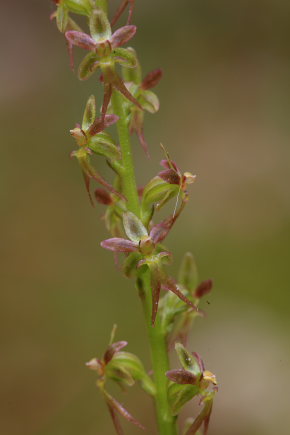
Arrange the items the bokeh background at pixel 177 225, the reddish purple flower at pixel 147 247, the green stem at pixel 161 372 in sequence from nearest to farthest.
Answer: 1. the reddish purple flower at pixel 147 247
2. the green stem at pixel 161 372
3. the bokeh background at pixel 177 225

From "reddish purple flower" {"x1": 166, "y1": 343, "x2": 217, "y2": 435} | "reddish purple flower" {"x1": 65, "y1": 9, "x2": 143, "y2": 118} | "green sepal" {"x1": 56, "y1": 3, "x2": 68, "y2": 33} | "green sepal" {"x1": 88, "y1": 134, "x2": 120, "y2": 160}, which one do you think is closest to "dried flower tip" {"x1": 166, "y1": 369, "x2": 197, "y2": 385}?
"reddish purple flower" {"x1": 166, "y1": 343, "x2": 217, "y2": 435}

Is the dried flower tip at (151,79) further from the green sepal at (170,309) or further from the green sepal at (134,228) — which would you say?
the green sepal at (170,309)

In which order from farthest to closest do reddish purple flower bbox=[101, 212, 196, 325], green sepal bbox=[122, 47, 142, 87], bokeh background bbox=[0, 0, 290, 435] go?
bokeh background bbox=[0, 0, 290, 435]
green sepal bbox=[122, 47, 142, 87]
reddish purple flower bbox=[101, 212, 196, 325]

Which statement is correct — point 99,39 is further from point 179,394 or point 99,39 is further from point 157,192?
point 179,394

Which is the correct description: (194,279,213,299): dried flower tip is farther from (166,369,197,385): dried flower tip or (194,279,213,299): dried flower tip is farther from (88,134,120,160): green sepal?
(88,134,120,160): green sepal

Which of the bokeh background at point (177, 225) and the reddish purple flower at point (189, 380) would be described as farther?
the bokeh background at point (177, 225)

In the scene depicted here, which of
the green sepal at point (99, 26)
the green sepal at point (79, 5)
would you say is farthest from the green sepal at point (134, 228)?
the green sepal at point (79, 5)
